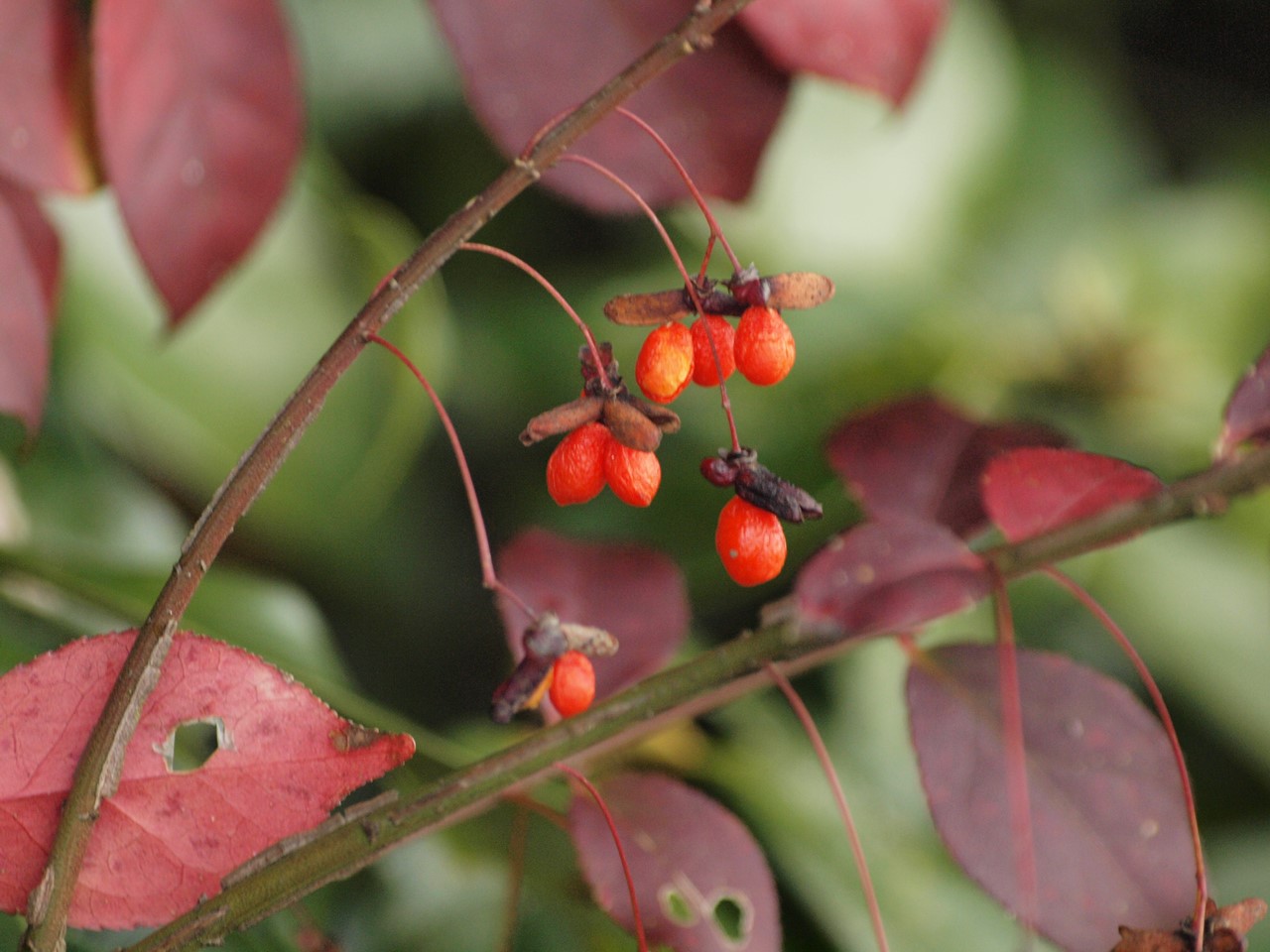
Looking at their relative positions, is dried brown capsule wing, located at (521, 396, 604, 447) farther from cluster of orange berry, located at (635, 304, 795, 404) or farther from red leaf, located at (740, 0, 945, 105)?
red leaf, located at (740, 0, 945, 105)

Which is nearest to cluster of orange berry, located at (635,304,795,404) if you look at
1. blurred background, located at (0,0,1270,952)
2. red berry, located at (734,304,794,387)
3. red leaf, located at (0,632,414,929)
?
red berry, located at (734,304,794,387)

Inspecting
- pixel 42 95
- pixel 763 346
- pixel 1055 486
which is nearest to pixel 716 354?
pixel 763 346

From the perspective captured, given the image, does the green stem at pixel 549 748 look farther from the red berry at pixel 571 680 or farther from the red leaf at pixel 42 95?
the red leaf at pixel 42 95

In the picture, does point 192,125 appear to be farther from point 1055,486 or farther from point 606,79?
point 1055,486

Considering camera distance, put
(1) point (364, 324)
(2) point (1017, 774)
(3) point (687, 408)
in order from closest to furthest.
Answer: (1) point (364, 324) < (2) point (1017, 774) < (3) point (687, 408)

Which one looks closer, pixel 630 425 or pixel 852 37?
pixel 630 425

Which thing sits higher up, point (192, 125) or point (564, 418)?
point (192, 125)

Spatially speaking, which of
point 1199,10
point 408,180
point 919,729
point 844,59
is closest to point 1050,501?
point 919,729

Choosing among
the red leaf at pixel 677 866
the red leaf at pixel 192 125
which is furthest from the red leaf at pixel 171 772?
the red leaf at pixel 192 125
